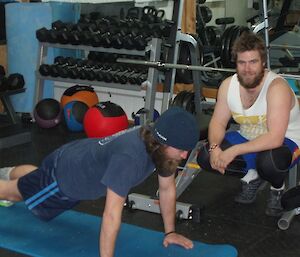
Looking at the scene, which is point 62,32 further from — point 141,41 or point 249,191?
point 249,191

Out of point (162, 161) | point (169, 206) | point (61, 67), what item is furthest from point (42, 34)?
point (162, 161)

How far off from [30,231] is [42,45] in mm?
2626

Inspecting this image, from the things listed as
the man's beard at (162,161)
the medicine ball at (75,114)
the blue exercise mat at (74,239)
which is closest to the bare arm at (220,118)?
the blue exercise mat at (74,239)

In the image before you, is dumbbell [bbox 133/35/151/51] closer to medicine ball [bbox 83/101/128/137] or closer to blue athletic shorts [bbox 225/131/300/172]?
medicine ball [bbox 83/101/128/137]

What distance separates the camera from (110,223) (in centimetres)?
183

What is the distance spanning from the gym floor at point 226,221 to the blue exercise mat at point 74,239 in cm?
9

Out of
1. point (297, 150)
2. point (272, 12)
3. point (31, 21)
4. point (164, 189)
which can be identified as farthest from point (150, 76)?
point (272, 12)

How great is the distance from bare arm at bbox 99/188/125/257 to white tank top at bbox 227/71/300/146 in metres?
0.95

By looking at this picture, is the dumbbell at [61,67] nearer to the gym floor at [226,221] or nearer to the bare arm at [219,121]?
the gym floor at [226,221]

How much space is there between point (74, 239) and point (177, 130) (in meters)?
0.84

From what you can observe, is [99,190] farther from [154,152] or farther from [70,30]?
[70,30]

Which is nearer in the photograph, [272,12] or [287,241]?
[287,241]

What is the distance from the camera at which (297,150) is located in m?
2.57

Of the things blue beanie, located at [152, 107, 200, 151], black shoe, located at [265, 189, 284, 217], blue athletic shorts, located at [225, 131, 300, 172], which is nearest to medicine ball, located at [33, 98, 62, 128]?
blue athletic shorts, located at [225, 131, 300, 172]
